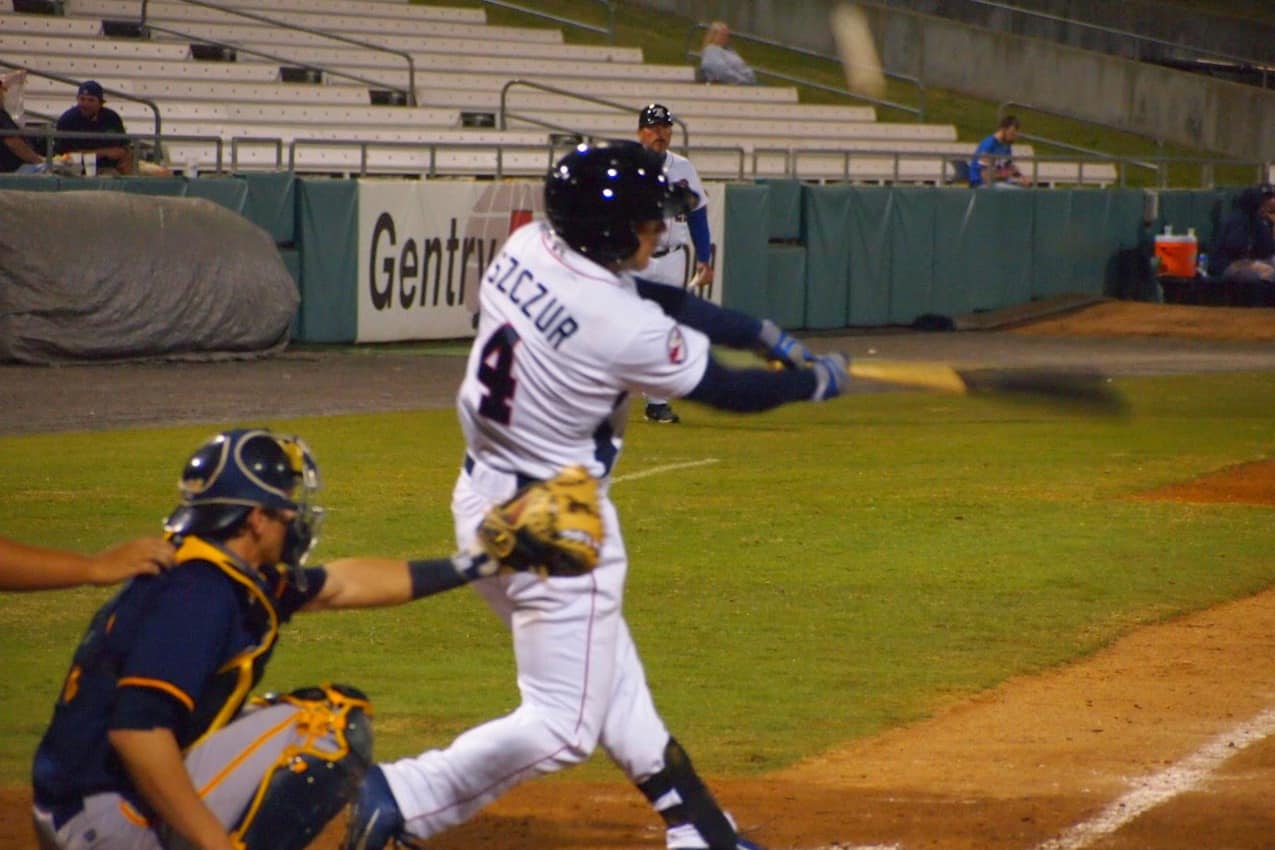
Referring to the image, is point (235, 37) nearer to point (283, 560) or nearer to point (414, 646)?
point (414, 646)

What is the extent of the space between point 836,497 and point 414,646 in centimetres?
409

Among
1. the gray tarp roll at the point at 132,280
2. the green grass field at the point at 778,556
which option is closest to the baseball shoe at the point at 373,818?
the green grass field at the point at 778,556

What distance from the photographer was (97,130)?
17.5 meters

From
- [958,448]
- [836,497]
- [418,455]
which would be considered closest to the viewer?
[836,497]

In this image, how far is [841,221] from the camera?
23266mm

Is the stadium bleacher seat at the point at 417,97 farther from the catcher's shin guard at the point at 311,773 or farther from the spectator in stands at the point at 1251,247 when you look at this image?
the catcher's shin guard at the point at 311,773

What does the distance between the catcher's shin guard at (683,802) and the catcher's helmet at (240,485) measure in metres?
1.10

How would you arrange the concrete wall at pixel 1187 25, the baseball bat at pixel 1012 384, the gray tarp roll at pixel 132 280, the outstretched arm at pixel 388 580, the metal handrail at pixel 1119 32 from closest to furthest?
the outstretched arm at pixel 388 580 < the baseball bat at pixel 1012 384 < the gray tarp roll at pixel 132 280 < the metal handrail at pixel 1119 32 < the concrete wall at pixel 1187 25

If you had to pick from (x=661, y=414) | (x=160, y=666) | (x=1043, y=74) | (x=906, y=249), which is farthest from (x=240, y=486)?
(x=1043, y=74)

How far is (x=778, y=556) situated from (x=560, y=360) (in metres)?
5.18

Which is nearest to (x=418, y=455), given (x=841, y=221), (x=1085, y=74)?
(x=841, y=221)

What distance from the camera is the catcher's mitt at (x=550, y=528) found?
4.09 meters

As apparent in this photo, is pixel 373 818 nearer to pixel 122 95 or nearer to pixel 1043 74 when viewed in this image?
pixel 122 95

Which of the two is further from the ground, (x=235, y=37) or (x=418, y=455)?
(x=235, y=37)
